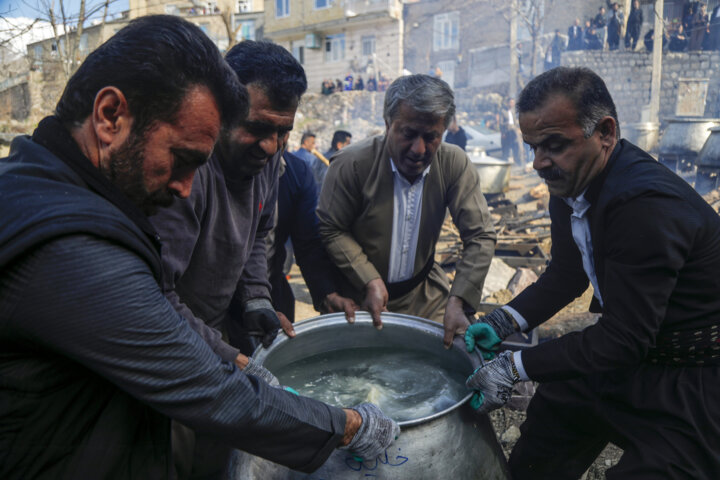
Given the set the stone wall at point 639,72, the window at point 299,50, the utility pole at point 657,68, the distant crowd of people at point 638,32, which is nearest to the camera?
the distant crowd of people at point 638,32

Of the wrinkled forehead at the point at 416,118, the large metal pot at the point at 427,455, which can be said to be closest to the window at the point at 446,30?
the wrinkled forehead at the point at 416,118

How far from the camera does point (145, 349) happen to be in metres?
1.08

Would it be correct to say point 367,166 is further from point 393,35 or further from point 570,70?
point 393,35

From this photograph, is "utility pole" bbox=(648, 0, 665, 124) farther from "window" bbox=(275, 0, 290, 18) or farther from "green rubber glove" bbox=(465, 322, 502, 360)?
"window" bbox=(275, 0, 290, 18)

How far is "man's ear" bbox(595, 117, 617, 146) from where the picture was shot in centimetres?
204

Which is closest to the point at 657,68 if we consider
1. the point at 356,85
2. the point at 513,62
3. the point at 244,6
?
the point at 513,62

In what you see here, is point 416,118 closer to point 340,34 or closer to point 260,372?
point 260,372

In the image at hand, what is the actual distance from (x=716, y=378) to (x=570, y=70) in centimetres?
135

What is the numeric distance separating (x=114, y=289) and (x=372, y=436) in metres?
0.89

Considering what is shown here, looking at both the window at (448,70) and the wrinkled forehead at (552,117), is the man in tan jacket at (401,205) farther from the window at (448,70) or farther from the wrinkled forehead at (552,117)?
the window at (448,70)

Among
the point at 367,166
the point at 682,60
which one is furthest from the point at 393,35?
the point at 367,166

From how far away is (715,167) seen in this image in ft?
33.3

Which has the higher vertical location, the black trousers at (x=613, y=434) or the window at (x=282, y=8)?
the window at (x=282, y=8)

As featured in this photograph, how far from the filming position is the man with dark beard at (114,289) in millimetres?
977
